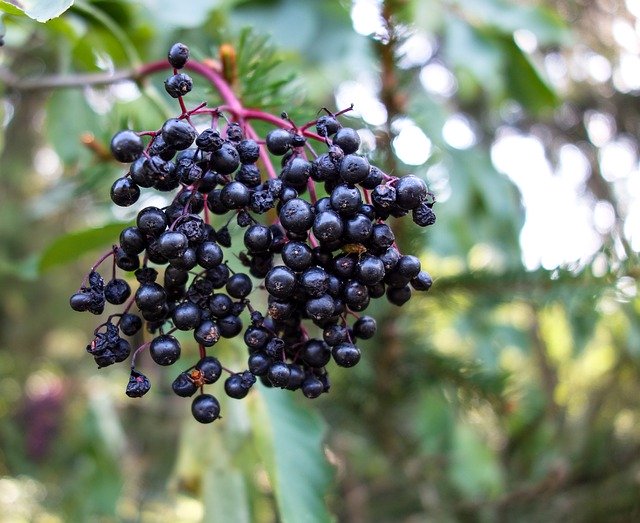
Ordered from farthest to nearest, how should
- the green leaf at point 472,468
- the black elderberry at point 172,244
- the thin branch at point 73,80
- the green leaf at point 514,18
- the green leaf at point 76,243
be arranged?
1. the green leaf at point 472,468
2. the green leaf at point 514,18
3. the thin branch at point 73,80
4. the green leaf at point 76,243
5. the black elderberry at point 172,244

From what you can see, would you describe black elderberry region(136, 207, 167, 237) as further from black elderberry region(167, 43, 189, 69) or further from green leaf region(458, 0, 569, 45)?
green leaf region(458, 0, 569, 45)

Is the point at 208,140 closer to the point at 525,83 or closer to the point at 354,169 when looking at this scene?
the point at 354,169

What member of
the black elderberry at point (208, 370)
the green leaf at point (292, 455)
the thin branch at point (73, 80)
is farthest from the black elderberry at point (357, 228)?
the thin branch at point (73, 80)

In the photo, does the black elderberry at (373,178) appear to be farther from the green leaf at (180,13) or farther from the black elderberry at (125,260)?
the green leaf at (180,13)

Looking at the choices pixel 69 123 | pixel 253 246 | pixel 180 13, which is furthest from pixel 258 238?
pixel 69 123

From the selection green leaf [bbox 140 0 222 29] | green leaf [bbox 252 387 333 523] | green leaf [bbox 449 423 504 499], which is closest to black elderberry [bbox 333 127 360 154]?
green leaf [bbox 252 387 333 523]

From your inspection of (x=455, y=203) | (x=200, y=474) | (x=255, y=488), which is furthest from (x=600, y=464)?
(x=200, y=474)

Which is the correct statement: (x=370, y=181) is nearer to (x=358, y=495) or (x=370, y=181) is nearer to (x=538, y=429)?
(x=358, y=495)
